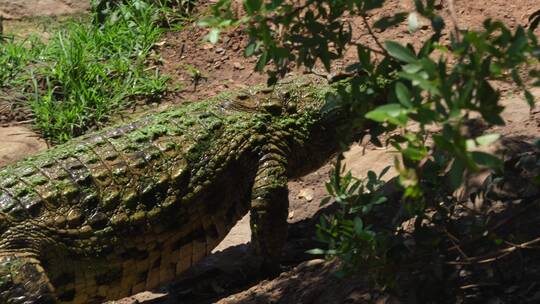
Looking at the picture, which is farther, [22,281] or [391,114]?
[22,281]

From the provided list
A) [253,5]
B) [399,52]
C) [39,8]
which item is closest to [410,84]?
[399,52]

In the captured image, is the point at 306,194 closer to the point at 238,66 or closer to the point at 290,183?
the point at 290,183

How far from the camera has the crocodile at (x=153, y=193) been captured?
462 cm

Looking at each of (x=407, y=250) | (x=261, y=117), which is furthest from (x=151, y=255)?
(x=407, y=250)

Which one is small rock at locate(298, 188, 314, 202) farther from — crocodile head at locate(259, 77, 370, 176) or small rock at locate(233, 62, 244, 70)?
small rock at locate(233, 62, 244, 70)

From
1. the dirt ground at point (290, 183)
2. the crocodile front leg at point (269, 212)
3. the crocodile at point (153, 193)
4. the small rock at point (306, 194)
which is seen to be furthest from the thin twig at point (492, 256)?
the small rock at point (306, 194)

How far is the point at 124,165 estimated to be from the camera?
4.97m

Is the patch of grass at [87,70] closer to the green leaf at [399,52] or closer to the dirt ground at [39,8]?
the dirt ground at [39,8]

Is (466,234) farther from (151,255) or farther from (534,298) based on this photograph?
(151,255)

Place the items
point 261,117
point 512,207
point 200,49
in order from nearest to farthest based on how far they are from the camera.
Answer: point 512,207 → point 261,117 → point 200,49

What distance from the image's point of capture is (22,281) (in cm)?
445

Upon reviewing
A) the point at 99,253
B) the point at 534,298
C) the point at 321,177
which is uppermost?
the point at 534,298

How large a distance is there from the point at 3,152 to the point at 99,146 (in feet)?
7.03

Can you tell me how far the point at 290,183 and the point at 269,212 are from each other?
1.31 m
